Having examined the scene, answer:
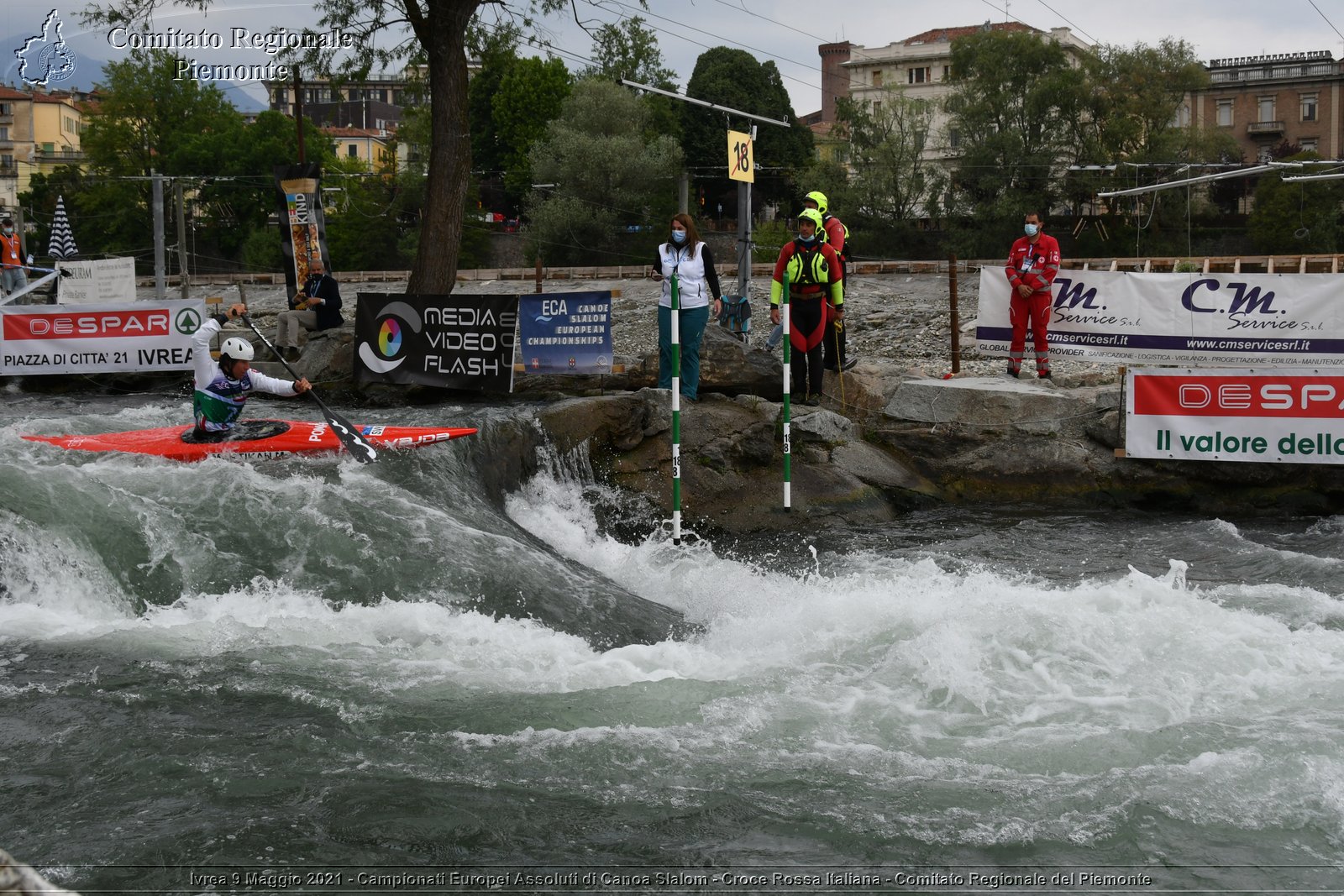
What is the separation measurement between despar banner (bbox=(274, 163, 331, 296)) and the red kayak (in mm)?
9061

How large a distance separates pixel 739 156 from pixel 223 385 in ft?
24.8

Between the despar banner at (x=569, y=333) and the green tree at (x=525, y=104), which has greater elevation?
the green tree at (x=525, y=104)

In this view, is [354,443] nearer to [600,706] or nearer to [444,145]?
[600,706]

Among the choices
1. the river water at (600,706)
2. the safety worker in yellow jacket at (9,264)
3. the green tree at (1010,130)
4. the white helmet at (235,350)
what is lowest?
the river water at (600,706)

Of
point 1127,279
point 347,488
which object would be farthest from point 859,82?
point 347,488

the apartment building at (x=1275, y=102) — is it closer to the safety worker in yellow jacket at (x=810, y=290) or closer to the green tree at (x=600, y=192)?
the green tree at (x=600, y=192)

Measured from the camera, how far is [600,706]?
682 centimetres

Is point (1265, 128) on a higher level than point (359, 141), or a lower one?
lower

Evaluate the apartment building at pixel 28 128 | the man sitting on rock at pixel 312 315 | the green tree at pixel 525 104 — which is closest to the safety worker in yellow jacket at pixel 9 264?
the man sitting on rock at pixel 312 315

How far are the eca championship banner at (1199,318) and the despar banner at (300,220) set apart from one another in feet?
35.2

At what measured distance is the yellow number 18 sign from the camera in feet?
49.8

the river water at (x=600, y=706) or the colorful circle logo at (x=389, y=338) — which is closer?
the river water at (x=600, y=706)

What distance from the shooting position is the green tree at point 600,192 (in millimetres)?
49844

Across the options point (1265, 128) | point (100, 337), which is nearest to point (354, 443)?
point (100, 337)
